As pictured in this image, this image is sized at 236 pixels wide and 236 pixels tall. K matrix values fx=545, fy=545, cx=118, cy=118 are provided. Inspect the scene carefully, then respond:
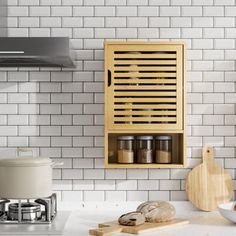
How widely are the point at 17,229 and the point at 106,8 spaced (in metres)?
1.53

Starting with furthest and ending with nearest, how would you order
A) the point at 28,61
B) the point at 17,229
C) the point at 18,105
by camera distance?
the point at 18,105, the point at 28,61, the point at 17,229

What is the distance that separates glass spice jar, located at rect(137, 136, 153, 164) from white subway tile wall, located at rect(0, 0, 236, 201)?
22 centimetres

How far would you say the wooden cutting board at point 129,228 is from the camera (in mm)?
2830

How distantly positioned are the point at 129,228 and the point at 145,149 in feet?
2.08

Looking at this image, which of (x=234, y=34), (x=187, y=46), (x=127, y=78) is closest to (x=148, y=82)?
(x=127, y=78)

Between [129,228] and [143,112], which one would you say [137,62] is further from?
[129,228]

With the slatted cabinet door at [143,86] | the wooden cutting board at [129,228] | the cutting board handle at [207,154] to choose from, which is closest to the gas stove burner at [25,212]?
the wooden cutting board at [129,228]

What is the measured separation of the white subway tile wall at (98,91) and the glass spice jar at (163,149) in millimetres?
212

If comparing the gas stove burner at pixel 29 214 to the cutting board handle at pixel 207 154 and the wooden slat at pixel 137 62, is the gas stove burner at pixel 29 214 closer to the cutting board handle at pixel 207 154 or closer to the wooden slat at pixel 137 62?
the wooden slat at pixel 137 62

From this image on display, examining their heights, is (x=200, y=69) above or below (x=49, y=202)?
above

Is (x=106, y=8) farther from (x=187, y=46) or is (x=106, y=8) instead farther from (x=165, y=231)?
(x=165, y=231)

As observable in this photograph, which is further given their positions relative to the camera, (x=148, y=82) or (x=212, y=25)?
(x=212, y=25)

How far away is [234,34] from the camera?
357cm

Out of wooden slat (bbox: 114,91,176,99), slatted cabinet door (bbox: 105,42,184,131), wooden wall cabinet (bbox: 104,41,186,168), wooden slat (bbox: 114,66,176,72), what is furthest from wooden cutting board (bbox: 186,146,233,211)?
wooden slat (bbox: 114,66,176,72)
